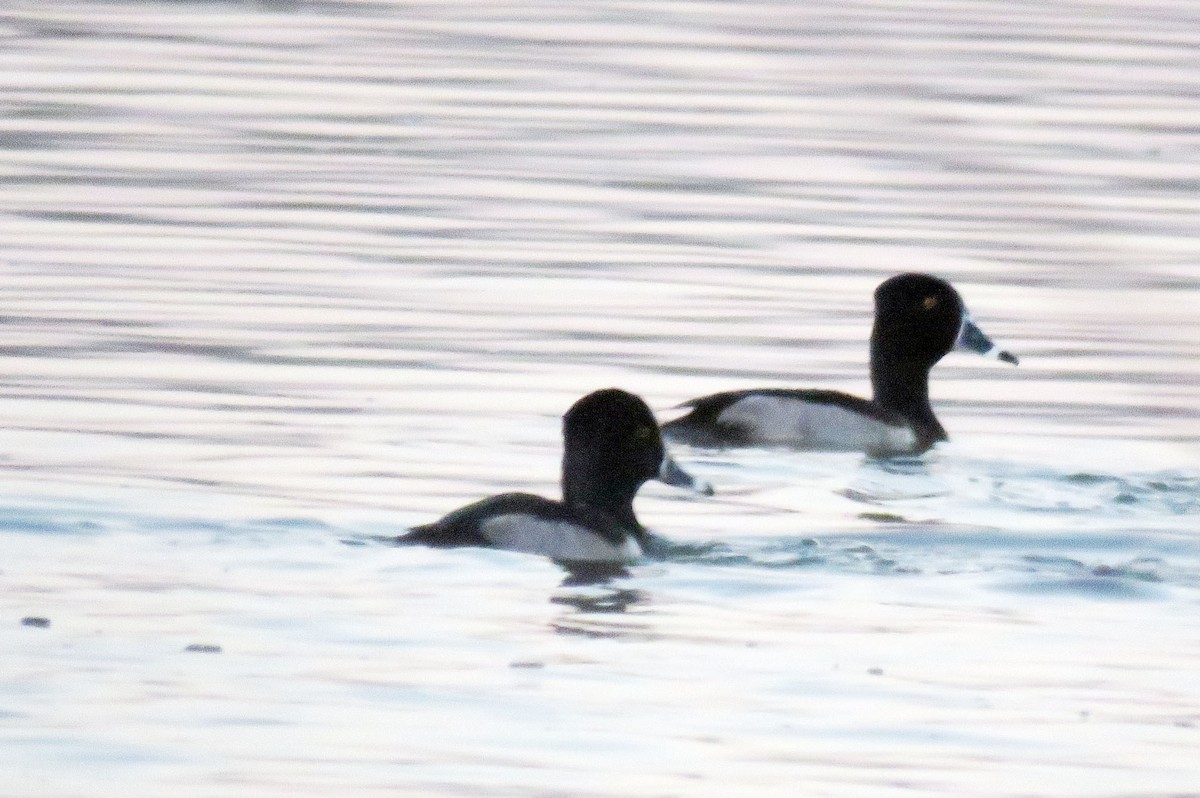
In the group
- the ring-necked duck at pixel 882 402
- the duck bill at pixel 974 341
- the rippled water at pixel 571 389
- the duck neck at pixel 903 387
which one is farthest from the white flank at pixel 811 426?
the duck bill at pixel 974 341

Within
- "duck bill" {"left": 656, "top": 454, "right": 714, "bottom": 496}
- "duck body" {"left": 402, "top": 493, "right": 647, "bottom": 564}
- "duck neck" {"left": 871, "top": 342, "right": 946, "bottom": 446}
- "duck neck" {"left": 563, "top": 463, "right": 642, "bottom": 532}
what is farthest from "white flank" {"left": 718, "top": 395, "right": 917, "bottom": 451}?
"duck body" {"left": 402, "top": 493, "right": 647, "bottom": 564}

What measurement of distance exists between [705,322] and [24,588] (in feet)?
22.7

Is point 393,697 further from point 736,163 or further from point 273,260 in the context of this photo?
point 736,163

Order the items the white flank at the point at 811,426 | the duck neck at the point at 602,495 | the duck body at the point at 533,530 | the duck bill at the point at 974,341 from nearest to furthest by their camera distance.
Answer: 1. the duck body at the point at 533,530
2. the duck neck at the point at 602,495
3. the white flank at the point at 811,426
4. the duck bill at the point at 974,341

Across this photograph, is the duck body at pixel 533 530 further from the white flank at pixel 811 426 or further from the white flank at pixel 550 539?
the white flank at pixel 811 426

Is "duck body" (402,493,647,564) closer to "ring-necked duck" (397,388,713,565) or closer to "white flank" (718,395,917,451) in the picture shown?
"ring-necked duck" (397,388,713,565)

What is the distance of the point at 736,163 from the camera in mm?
22219

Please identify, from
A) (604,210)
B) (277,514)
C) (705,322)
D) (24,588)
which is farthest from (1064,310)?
(24,588)

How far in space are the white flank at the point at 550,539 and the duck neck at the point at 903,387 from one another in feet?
13.4

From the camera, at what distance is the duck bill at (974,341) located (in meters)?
16.0

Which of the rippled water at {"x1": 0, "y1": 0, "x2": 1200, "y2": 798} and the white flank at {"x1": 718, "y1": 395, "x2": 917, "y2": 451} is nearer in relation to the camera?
the rippled water at {"x1": 0, "y1": 0, "x2": 1200, "y2": 798}

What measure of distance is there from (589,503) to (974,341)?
4437mm

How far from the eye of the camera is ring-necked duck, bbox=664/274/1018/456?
14414 mm

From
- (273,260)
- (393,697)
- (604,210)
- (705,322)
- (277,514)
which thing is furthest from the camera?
(604,210)
